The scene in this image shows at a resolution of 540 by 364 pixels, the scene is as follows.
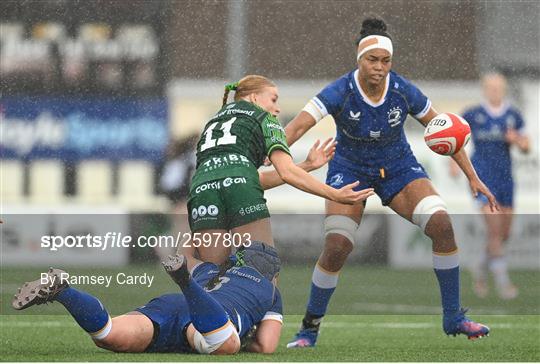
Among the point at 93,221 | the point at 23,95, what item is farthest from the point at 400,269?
the point at 23,95

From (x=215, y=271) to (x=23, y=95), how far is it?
994 cm

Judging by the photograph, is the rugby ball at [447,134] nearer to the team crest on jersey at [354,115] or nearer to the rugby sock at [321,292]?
the team crest on jersey at [354,115]

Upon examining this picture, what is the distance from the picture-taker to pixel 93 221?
17031 millimetres

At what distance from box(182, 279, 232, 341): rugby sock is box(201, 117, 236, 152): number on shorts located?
1132mm

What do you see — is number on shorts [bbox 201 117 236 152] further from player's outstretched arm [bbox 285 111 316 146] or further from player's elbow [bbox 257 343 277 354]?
player's elbow [bbox 257 343 277 354]

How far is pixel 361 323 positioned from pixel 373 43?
2.77 m

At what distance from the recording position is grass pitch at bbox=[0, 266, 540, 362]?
7320 mm

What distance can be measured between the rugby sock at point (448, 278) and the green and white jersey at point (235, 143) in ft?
4.78

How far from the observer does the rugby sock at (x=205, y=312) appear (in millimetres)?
6512

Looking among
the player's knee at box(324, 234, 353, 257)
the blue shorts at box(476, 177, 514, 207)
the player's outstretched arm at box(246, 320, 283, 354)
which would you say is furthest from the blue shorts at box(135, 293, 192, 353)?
the blue shorts at box(476, 177, 514, 207)

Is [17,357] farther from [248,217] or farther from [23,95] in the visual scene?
[23,95]

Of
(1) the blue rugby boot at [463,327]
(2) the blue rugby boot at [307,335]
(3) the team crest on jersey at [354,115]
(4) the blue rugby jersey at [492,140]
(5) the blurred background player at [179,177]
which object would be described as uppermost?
(3) the team crest on jersey at [354,115]
